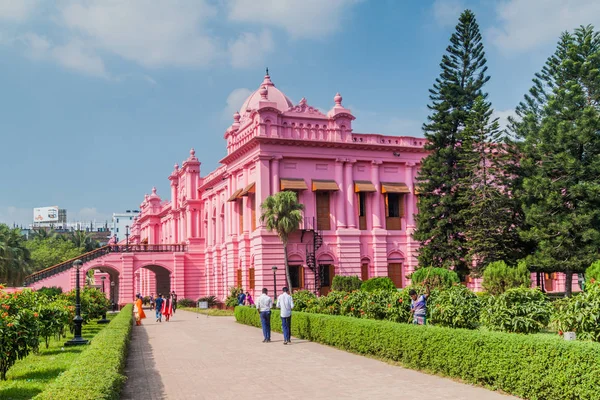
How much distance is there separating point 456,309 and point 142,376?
6.47 meters

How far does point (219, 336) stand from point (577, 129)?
17.4 meters

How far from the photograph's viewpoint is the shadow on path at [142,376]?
957cm

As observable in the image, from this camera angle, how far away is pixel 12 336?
10.1 m

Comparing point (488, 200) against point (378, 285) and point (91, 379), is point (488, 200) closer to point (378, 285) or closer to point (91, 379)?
point (378, 285)

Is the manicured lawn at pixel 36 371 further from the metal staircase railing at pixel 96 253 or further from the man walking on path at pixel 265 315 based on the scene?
the metal staircase railing at pixel 96 253

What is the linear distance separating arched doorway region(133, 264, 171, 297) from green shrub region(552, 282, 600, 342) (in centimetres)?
4526

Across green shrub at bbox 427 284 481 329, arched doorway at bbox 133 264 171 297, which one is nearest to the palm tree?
green shrub at bbox 427 284 481 329

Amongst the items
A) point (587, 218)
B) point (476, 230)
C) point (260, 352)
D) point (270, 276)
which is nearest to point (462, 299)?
point (260, 352)

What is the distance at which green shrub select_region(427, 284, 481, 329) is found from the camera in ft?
42.1

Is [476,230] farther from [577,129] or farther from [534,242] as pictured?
[577,129]

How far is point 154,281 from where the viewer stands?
59438 millimetres

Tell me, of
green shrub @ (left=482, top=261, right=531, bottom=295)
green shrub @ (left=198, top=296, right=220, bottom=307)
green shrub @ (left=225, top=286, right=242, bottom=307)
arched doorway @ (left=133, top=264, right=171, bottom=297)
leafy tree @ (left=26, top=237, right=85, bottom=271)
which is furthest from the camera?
leafy tree @ (left=26, top=237, right=85, bottom=271)

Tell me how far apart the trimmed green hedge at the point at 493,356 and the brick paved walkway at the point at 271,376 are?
0.89 feet

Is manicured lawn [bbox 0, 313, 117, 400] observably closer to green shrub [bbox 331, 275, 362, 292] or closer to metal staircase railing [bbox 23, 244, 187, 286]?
green shrub [bbox 331, 275, 362, 292]
